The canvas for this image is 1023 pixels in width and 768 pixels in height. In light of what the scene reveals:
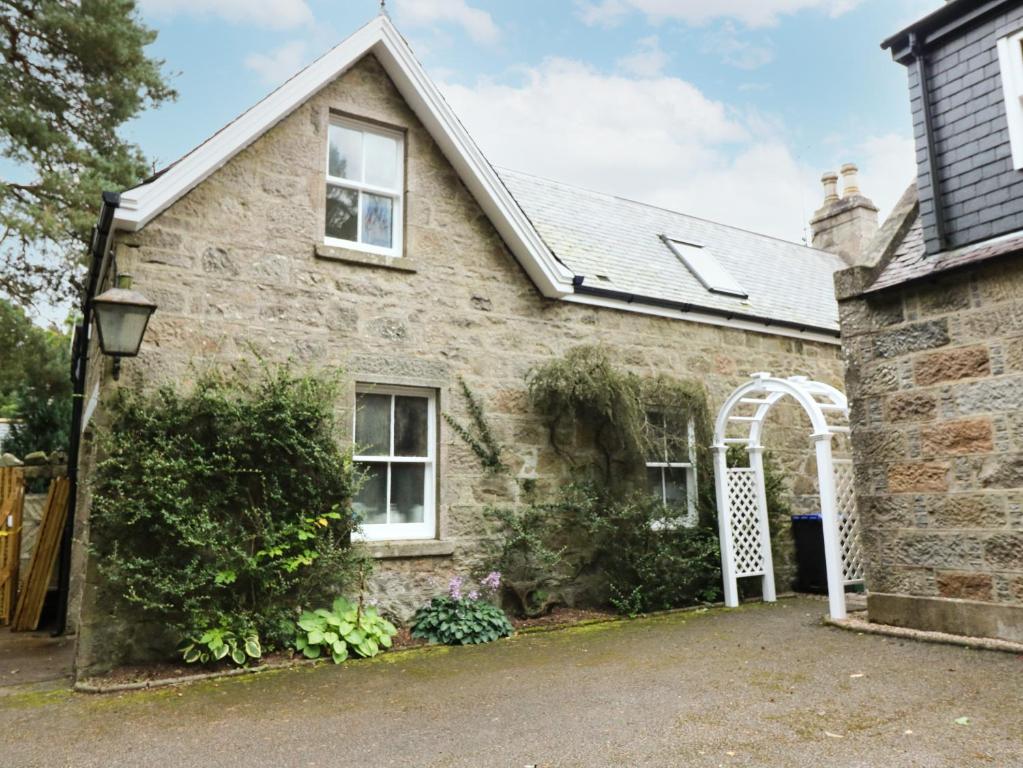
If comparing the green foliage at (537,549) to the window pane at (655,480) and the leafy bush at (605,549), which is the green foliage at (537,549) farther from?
the window pane at (655,480)

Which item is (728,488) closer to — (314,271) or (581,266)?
(581,266)

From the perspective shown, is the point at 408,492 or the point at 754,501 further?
the point at 754,501

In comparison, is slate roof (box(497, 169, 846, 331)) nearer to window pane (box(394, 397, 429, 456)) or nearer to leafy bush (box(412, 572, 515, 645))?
window pane (box(394, 397, 429, 456))

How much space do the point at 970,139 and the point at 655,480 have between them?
17.0 ft

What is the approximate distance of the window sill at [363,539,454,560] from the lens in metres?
7.41

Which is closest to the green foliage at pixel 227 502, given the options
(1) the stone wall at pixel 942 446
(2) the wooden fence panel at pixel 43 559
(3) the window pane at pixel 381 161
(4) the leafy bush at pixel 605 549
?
(4) the leafy bush at pixel 605 549

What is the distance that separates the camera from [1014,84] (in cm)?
686

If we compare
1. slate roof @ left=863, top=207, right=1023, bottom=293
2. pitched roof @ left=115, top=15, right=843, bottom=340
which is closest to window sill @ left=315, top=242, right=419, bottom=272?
pitched roof @ left=115, top=15, right=843, bottom=340

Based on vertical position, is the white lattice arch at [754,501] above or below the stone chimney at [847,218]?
below

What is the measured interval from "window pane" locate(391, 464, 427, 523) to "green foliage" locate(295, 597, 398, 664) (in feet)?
3.52

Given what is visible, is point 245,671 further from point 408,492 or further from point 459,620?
point 408,492

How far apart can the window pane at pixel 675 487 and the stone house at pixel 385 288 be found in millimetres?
37

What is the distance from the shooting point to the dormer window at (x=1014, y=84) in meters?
6.71

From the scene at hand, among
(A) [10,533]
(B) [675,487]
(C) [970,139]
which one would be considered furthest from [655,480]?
(A) [10,533]
